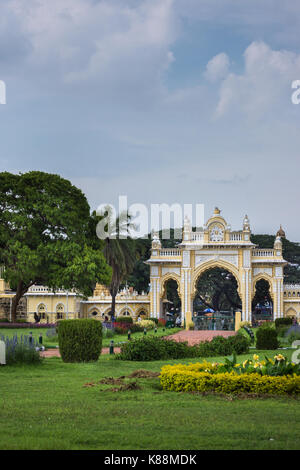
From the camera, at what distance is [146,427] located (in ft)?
24.3

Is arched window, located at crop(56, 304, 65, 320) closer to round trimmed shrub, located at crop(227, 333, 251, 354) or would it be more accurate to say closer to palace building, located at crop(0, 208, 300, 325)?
palace building, located at crop(0, 208, 300, 325)

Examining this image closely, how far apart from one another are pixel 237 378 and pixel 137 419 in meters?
2.80

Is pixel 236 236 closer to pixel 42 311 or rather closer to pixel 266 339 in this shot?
pixel 42 311

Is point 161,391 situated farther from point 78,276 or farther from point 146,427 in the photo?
point 78,276

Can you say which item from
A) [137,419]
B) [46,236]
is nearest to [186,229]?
[46,236]

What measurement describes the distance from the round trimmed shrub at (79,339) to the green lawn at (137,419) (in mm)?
3855

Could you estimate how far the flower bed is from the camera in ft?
33.3

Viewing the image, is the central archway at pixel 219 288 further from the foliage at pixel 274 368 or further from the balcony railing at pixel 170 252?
the foliage at pixel 274 368

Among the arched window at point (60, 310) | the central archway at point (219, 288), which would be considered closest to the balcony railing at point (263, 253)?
the central archway at point (219, 288)

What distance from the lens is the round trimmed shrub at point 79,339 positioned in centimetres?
1580

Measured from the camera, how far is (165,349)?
18.3m

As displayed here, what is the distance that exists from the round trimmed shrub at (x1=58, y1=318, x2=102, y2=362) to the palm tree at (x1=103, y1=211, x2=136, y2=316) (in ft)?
95.6
